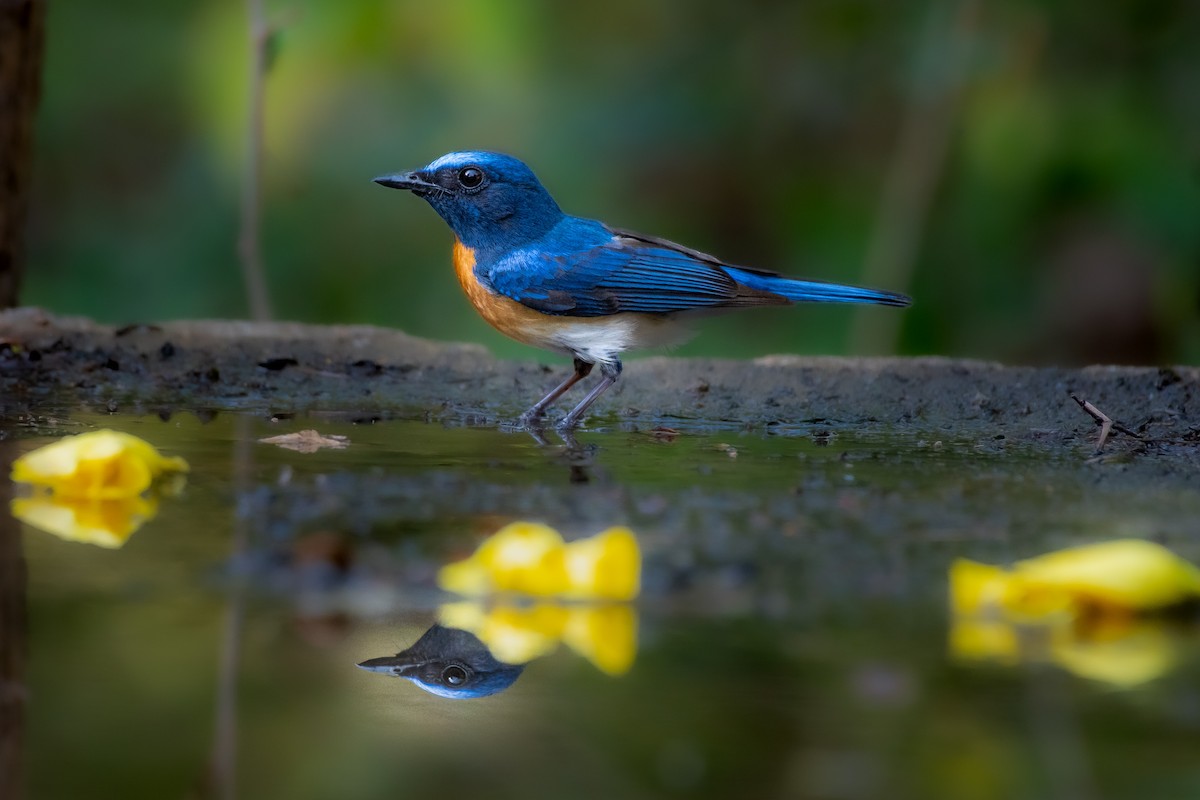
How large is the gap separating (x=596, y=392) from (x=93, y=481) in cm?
166

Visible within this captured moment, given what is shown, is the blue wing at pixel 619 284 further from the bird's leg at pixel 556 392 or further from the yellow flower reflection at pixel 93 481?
the yellow flower reflection at pixel 93 481

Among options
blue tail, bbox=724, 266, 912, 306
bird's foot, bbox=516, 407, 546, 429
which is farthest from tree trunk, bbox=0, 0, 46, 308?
blue tail, bbox=724, 266, 912, 306

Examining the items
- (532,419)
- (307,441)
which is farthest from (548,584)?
(532,419)

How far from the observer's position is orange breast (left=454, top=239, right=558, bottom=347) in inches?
181

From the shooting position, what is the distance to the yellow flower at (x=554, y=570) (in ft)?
7.20

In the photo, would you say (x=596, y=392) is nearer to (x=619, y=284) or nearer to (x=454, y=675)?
(x=619, y=284)

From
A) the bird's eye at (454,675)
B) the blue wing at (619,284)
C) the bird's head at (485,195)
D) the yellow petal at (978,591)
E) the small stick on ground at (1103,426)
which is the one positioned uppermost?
the bird's head at (485,195)

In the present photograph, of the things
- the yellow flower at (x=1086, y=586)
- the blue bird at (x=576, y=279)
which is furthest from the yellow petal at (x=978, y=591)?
the blue bird at (x=576, y=279)

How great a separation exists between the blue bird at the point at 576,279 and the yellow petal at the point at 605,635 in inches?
87.8

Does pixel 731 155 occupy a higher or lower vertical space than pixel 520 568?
higher

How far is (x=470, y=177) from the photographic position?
4.82 metres

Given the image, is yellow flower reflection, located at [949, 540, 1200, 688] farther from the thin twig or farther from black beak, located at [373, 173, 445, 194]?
the thin twig

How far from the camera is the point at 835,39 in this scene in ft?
22.6

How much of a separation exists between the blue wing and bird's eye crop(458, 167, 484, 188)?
33 centimetres
